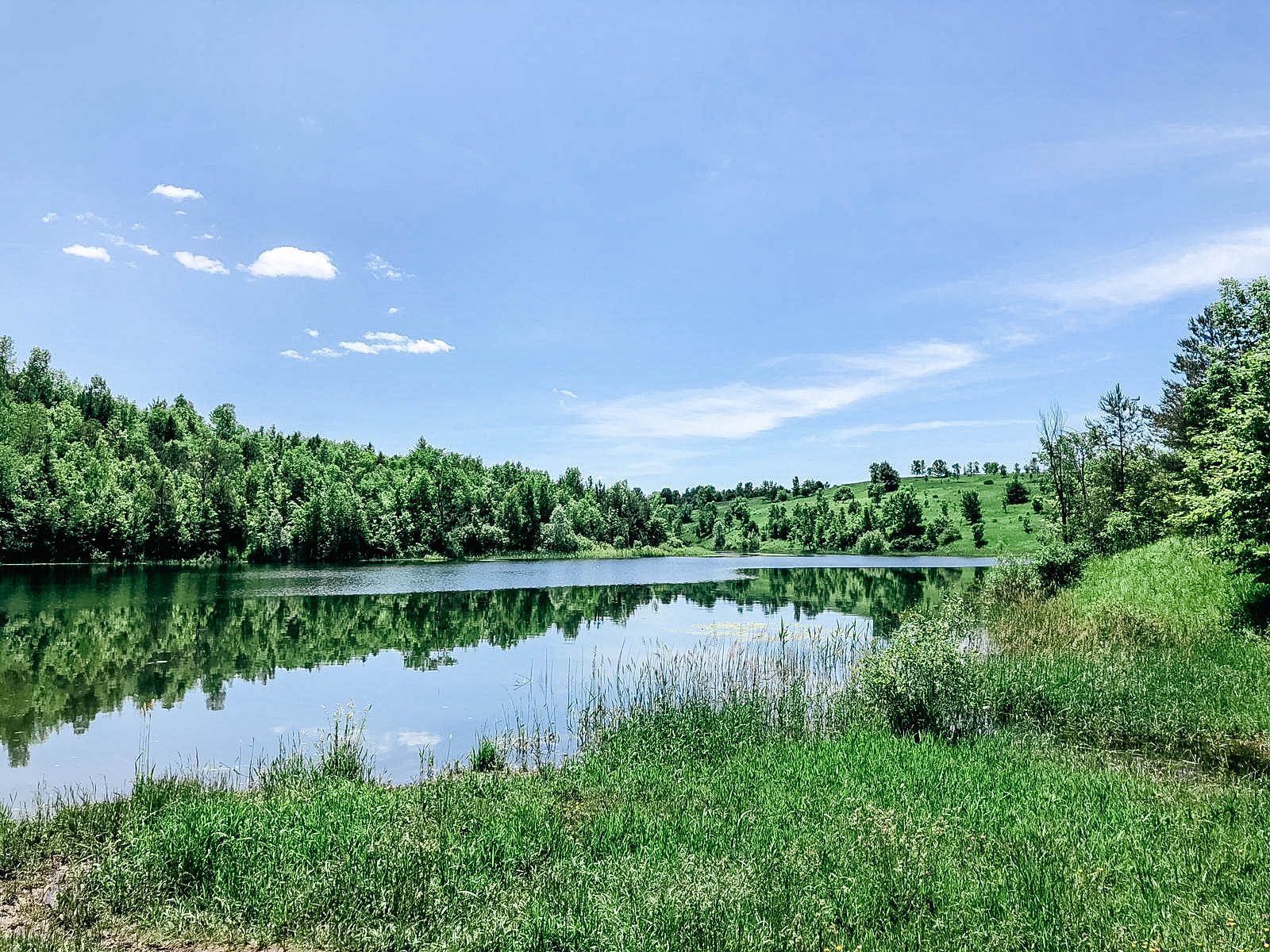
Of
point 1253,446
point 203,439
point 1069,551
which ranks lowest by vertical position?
point 1069,551

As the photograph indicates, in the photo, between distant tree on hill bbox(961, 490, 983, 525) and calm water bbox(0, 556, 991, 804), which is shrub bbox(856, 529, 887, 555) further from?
calm water bbox(0, 556, 991, 804)

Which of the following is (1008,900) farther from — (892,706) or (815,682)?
(815,682)

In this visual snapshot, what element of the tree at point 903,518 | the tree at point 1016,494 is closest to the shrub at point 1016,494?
the tree at point 1016,494

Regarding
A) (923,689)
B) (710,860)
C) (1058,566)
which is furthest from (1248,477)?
(710,860)

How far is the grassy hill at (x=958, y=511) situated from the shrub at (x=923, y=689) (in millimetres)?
107620

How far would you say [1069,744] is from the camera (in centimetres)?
1302

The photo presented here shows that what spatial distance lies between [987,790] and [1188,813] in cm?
230

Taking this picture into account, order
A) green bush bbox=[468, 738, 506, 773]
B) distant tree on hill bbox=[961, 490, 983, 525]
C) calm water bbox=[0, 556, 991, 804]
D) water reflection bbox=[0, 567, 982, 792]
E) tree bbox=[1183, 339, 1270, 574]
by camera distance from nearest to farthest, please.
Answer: green bush bbox=[468, 738, 506, 773], calm water bbox=[0, 556, 991, 804], tree bbox=[1183, 339, 1270, 574], water reflection bbox=[0, 567, 982, 792], distant tree on hill bbox=[961, 490, 983, 525]

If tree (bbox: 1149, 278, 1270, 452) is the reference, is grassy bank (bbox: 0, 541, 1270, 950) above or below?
below

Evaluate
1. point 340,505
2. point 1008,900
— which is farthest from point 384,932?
point 340,505

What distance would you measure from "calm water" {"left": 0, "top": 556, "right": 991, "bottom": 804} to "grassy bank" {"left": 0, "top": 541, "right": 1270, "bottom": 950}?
11.2 feet

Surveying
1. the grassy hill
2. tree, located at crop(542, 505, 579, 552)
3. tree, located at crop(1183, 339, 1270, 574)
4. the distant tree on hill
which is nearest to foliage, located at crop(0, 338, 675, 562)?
tree, located at crop(542, 505, 579, 552)

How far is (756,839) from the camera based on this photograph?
8391 millimetres

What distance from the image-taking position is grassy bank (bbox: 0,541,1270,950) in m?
A: 6.49
